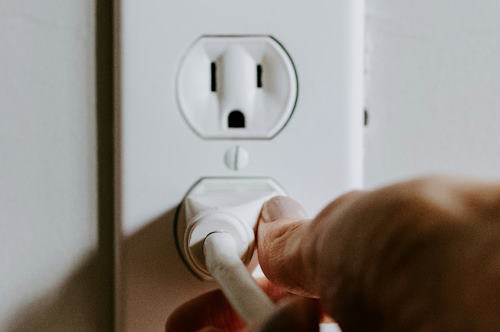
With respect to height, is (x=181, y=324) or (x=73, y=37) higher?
(x=73, y=37)

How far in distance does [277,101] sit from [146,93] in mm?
65

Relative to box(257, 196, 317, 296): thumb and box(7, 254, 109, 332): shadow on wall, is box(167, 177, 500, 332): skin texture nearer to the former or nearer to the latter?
box(257, 196, 317, 296): thumb

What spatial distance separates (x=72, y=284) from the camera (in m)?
0.32

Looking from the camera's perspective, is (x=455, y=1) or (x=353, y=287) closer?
(x=353, y=287)

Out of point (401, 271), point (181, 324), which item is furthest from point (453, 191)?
point (181, 324)

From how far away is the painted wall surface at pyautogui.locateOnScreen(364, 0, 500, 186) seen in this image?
0.33 m

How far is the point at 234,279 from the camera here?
0.21 meters

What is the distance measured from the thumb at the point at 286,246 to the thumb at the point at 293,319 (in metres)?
0.04

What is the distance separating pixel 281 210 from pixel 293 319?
5.2 inches

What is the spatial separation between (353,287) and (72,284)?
22 cm

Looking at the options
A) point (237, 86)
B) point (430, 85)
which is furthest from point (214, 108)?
point (430, 85)

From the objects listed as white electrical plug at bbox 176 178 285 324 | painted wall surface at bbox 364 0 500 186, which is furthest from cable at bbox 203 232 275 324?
painted wall surface at bbox 364 0 500 186

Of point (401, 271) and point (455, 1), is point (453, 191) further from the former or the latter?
point (455, 1)

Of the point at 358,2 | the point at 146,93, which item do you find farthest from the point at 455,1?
the point at 146,93
